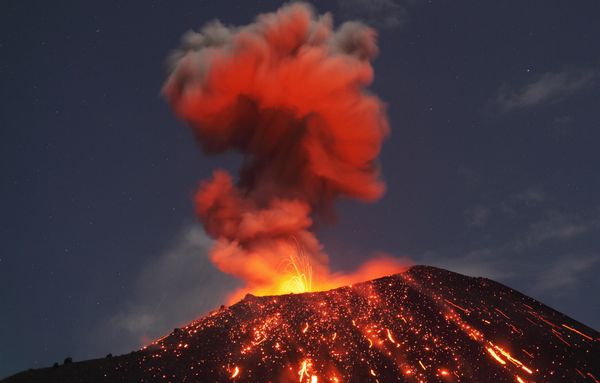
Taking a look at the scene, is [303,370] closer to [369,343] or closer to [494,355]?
[369,343]

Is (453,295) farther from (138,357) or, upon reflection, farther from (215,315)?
(138,357)

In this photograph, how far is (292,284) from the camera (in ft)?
156

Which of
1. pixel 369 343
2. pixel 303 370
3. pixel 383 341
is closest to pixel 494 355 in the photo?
pixel 383 341

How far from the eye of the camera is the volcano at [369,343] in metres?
28.1

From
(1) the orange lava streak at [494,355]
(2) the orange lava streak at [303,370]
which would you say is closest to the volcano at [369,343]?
(2) the orange lava streak at [303,370]

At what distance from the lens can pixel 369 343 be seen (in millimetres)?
32219

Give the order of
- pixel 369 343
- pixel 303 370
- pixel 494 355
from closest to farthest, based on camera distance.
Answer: pixel 303 370, pixel 494 355, pixel 369 343

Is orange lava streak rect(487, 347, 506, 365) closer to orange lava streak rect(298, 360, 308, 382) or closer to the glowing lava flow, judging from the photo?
the glowing lava flow

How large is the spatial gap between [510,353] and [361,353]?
9306 mm

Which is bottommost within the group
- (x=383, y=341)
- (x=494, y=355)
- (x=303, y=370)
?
(x=303, y=370)

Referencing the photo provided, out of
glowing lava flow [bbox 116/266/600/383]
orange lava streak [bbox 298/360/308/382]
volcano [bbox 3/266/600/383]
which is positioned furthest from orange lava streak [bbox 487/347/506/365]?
orange lava streak [bbox 298/360/308/382]

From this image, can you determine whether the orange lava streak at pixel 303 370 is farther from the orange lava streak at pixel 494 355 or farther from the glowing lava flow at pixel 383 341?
the orange lava streak at pixel 494 355

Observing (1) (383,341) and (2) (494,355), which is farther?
(1) (383,341)

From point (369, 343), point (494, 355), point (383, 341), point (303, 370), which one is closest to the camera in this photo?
point (303, 370)
